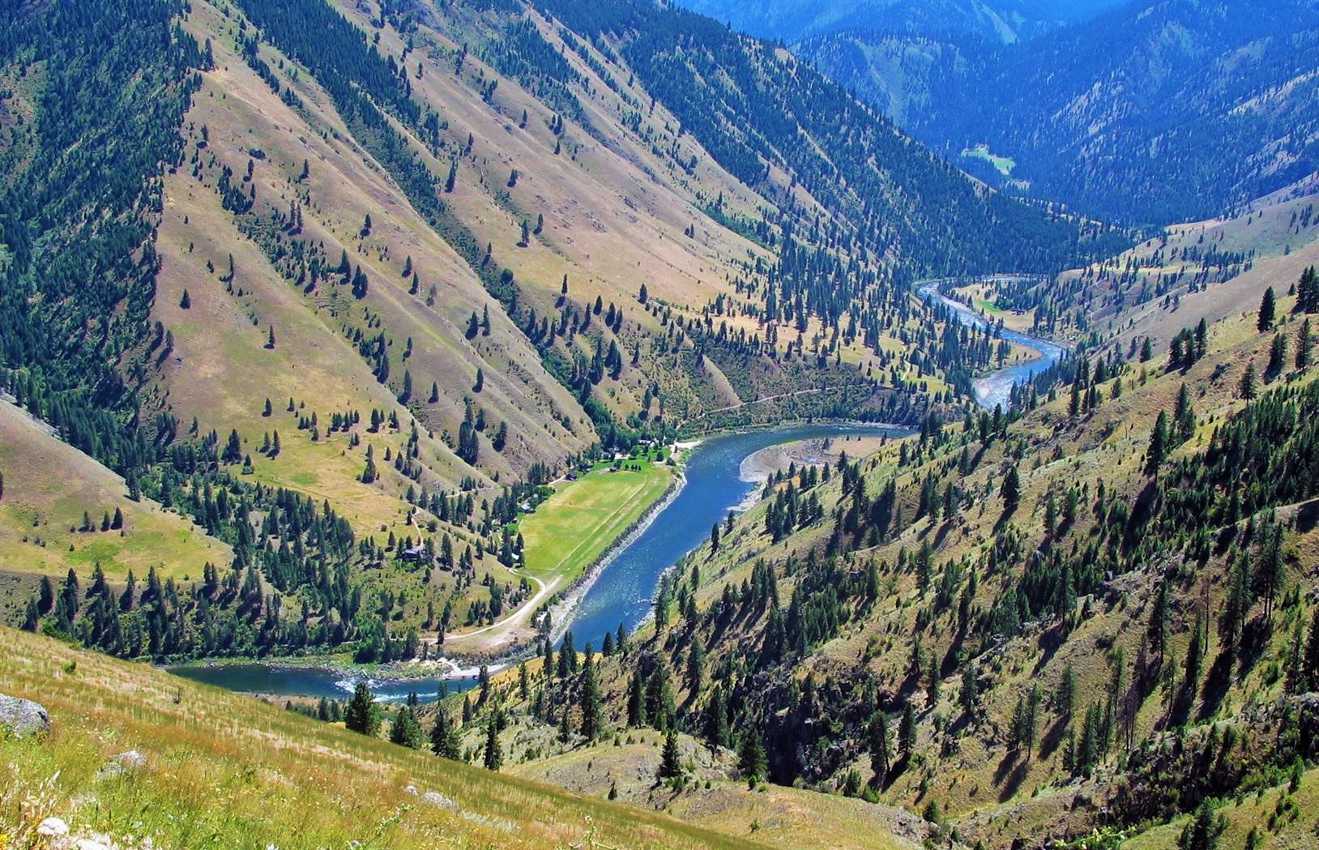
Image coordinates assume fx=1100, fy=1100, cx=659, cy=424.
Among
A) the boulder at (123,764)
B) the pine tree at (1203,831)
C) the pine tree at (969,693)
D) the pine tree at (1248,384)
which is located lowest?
the boulder at (123,764)

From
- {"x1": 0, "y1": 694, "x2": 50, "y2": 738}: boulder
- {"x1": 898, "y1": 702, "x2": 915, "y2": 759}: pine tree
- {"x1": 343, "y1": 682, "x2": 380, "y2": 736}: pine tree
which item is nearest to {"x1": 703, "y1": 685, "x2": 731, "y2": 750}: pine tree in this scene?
{"x1": 898, "y1": 702, "x2": 915, "y2": 759}: pine tree

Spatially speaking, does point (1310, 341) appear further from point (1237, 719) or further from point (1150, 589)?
point (1237, 719)

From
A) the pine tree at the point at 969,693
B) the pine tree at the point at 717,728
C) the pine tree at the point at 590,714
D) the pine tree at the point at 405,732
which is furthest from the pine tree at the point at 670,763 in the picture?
the pine tree at the point at 969,693

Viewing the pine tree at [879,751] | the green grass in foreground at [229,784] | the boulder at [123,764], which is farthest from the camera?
the pine tree at [879,751]

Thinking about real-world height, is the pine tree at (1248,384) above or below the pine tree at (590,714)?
above

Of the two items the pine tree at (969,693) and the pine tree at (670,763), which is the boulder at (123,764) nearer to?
the pine tree at (670,763)
